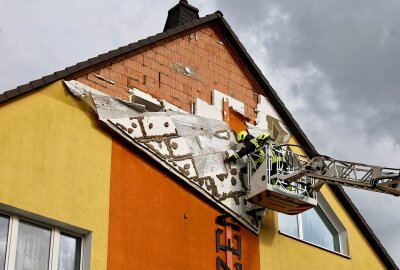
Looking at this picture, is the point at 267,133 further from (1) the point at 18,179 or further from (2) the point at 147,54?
(1) the point at 18,179

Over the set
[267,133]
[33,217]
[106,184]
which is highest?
[267,133]

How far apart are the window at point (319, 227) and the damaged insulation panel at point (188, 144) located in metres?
1.22

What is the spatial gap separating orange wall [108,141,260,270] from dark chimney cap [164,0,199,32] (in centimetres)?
461

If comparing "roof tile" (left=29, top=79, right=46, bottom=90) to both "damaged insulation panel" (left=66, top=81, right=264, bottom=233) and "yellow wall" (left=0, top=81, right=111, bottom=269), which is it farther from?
"damaged insulation panel" (left=66, top=81, right=264, bottom=233)

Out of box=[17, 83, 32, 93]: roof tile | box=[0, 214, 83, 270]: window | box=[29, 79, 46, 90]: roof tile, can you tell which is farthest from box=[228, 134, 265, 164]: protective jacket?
box=[17, 83, 32, 93]: roof tile

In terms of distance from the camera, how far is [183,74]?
15.9 metres

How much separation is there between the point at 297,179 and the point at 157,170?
110 inches

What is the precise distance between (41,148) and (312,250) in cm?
676

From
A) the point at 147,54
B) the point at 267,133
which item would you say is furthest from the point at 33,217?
the point at 267,133

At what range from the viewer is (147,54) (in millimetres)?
15312

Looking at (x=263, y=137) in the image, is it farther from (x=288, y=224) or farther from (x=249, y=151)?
(x=288, y=224)

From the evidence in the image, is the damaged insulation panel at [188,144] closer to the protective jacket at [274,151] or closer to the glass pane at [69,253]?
the protective jacket at [274,151]

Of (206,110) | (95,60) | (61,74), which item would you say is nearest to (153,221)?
(61,74)

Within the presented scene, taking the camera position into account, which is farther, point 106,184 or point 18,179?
point 106,184
